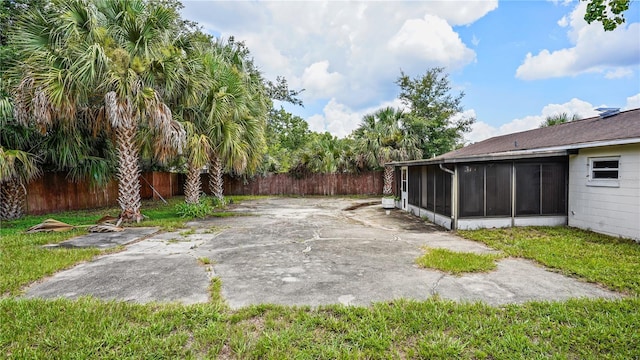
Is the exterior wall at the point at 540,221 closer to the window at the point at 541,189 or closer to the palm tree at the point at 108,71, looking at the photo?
the window at the point at 541,189

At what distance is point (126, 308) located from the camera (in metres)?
3.11

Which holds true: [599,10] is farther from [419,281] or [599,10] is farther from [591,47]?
[591,47]

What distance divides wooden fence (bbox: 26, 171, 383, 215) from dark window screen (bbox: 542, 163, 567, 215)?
37.4 feet

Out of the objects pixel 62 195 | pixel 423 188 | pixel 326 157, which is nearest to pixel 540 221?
pixel 423 188

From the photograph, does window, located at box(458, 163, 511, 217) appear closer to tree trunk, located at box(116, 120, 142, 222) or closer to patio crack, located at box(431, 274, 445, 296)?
patio crack, located at box(431, 274, 445, 296)

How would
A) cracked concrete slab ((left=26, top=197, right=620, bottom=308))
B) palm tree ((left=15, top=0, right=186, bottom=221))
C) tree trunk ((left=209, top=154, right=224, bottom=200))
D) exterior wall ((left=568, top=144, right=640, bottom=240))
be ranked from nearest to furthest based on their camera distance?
cracked concrete slab ((left=26, top=197, right=620, bottom=308))
exterior wall ((left=568, top=144, right=640, bottom=240))
palm tree ((left=15, top=0, right=186, bottom=221))
tree trunk ((left=209, top=154, right=224, bottom=200))

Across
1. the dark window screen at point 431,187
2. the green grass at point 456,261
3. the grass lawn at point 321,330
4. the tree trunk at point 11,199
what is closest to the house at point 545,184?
the dark window screen at point 431,187

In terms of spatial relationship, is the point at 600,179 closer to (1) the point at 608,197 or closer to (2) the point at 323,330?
(1) the point at 608,197

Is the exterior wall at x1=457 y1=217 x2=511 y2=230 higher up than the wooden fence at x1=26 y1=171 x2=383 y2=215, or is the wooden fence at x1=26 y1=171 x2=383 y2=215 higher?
the wooden fence at x1=26 y1=171 x2=383 y2=215

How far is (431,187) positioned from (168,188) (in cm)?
1472

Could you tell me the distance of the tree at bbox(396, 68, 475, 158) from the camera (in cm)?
2059

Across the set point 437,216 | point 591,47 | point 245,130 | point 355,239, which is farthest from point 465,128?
point 355,239

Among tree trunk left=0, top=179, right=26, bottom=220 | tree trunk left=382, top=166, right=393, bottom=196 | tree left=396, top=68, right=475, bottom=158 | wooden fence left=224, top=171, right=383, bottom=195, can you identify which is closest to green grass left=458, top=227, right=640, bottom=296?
tree trunk left=382, top=166, right=393, bottom=196

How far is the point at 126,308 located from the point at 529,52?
15679mm
